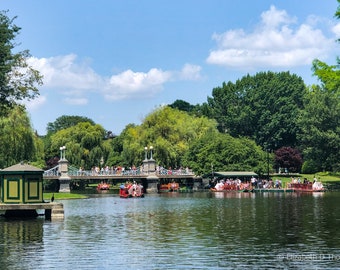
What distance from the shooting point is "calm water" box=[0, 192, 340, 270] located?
22.5 meters

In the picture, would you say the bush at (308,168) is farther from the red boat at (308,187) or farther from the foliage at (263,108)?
the red boat at (308,187)

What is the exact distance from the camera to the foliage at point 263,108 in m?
125

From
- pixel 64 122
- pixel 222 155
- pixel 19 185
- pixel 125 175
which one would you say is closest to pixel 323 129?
pixel 222 155

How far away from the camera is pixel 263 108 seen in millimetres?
126750

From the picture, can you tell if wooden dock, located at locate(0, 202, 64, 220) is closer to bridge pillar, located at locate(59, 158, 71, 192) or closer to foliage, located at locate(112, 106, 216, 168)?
bridge pillar, located at locate(59, 158, 71, 192)

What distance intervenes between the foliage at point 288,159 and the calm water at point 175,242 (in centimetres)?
7774

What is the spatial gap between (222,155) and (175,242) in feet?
252

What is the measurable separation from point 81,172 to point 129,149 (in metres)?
11.3

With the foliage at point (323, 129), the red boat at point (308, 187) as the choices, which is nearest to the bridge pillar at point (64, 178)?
the red boat at point (308, 187)

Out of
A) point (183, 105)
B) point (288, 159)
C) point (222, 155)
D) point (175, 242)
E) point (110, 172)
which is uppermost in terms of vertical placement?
point (183, 105)

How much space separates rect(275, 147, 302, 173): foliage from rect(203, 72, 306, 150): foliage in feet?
15.0

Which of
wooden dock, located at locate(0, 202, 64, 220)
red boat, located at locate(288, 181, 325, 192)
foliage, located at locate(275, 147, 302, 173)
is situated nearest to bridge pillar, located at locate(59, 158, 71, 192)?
red boat, located at locate(288, 181, 325, 192)

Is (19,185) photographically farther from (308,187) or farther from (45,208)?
(308,187)

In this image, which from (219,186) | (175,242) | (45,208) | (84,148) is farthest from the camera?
(84,148)
